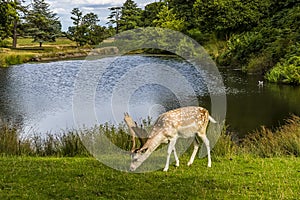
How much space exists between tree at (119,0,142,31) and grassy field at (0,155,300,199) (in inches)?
2030

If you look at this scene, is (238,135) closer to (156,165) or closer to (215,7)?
(156,165)

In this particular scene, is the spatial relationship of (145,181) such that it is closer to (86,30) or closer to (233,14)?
(233,14)

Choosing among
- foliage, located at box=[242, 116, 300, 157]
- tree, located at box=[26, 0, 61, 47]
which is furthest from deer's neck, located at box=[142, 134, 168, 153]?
tree, located at box=[26, 0, 61, 47]

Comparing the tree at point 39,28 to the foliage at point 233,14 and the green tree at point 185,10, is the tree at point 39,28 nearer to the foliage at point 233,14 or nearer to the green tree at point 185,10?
the green tree at point 185,10

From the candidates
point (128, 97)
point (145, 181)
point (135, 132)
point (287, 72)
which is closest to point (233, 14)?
point (287, 72)

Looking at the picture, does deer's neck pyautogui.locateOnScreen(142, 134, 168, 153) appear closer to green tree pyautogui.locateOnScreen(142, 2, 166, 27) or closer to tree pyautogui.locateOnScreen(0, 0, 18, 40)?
tree pyautogui.locateOnScreen(0, 0, 18, 40)

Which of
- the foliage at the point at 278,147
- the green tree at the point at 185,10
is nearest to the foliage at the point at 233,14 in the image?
the green tree at the point at 185,10

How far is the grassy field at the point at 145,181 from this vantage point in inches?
221

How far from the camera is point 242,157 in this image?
333 inches

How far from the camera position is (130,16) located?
200 ft

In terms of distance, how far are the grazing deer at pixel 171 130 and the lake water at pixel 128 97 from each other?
6.18 metres

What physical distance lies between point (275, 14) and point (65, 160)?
3461 cm

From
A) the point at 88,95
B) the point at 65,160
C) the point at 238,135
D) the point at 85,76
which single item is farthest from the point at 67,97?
the point at 65,160

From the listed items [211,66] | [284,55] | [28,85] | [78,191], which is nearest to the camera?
[78,191]
